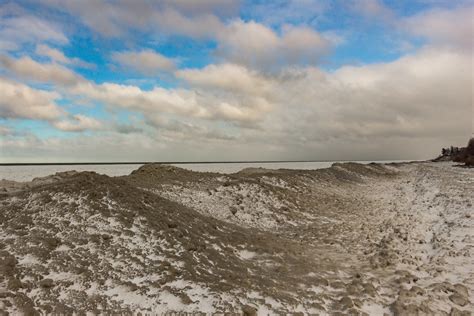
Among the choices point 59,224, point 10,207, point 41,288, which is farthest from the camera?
point 10,207

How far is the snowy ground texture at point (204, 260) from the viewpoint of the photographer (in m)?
8.46

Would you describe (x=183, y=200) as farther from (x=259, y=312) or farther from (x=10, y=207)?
(x=259, y=312)

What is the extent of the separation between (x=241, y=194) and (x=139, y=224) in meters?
10.5

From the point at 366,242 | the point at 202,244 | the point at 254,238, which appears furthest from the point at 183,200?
the point at 366,242

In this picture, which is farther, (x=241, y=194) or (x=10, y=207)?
(x=241, y=194)

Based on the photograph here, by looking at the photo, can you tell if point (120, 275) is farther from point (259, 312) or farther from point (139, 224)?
point (259, 312)

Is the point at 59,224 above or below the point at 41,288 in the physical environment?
above

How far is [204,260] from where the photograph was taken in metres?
10.9

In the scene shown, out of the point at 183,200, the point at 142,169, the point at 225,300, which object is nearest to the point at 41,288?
the point at 225,300

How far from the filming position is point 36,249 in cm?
1019

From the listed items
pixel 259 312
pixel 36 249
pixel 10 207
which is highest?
pixel 10 207

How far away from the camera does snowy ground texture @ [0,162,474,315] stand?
8.46 m

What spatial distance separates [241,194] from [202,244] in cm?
1019

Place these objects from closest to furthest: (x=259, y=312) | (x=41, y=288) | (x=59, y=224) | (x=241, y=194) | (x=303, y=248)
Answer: (x=259, y=312), (x=41, y=288), (x=59, y=224), (x=303, y=248), (x=241, y=194)
